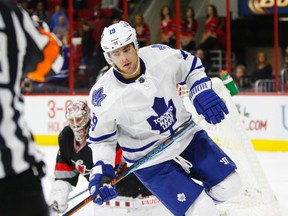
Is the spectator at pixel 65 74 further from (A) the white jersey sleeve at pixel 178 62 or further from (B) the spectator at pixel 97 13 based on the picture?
(A) the white jersey sleeve at pixel 178 62

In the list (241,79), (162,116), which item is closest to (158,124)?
(162,116)

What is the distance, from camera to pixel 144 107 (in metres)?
2.62

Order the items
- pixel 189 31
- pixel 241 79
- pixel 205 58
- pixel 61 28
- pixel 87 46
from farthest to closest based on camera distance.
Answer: pixel 61 28
pixel 87 46
pixel 189 31
pixel 205 58
pixel 241 79

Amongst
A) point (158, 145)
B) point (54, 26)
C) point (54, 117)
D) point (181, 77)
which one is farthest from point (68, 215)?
point (54, 26)

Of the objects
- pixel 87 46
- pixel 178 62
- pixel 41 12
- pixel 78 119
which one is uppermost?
pixel 178 62

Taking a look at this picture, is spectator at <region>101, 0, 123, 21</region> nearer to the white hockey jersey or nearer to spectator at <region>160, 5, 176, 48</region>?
spectator at <region>160, 5, 176, 48</region>

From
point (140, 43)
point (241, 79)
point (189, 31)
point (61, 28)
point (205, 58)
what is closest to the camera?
point (241, 79)

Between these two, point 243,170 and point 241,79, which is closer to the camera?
point 243,170

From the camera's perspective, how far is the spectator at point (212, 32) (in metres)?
6.93

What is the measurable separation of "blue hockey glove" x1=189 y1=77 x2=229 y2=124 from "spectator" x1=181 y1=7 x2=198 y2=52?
169 inches

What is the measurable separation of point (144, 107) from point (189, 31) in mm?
4545

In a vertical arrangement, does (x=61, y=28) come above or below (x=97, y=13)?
below

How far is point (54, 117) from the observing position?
673cm

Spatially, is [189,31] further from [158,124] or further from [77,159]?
[158,124]
